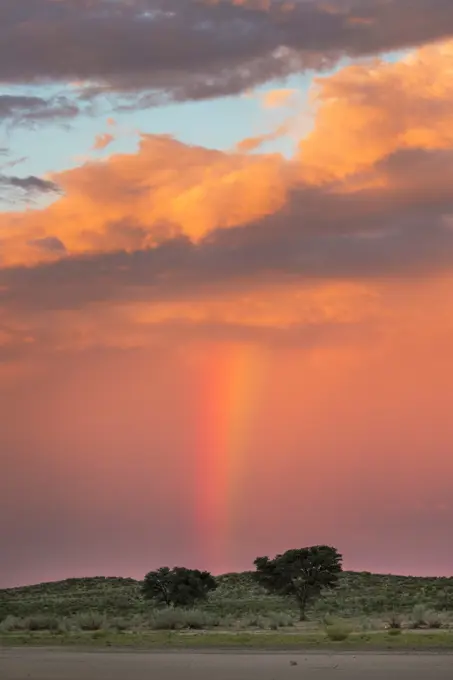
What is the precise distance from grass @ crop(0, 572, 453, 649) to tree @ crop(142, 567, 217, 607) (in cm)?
161

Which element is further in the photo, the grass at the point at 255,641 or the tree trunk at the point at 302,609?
the tree trunk at the point at 302,609

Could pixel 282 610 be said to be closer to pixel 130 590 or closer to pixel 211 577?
pixel 211 577

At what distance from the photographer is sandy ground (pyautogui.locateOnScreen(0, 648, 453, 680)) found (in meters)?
31.4

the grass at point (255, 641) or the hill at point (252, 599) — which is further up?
the hill at point (252, 599)

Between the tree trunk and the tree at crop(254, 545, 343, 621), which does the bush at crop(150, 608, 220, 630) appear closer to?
the tree trunk

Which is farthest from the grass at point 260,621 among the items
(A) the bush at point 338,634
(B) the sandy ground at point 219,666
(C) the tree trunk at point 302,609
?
(B) the sandy ground at point 219,666

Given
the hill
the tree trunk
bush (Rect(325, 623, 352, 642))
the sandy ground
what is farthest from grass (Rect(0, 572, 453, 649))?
the sandy ground

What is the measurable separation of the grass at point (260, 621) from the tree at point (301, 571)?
6.45ft

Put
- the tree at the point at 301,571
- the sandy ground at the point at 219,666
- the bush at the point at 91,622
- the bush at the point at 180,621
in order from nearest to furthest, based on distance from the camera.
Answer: the sandy ground at the point at 219,666, the bush at the point at 180,621, the bush at the point at 91,622, the tree at the point at 301,571

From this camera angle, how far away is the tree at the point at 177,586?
3578 inches

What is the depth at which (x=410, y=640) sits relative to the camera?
163 feet

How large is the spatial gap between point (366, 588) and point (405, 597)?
687 inches

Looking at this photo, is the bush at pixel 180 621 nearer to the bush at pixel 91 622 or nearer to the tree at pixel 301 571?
the bush at pixel 91 622

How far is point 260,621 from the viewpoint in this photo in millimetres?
68125
